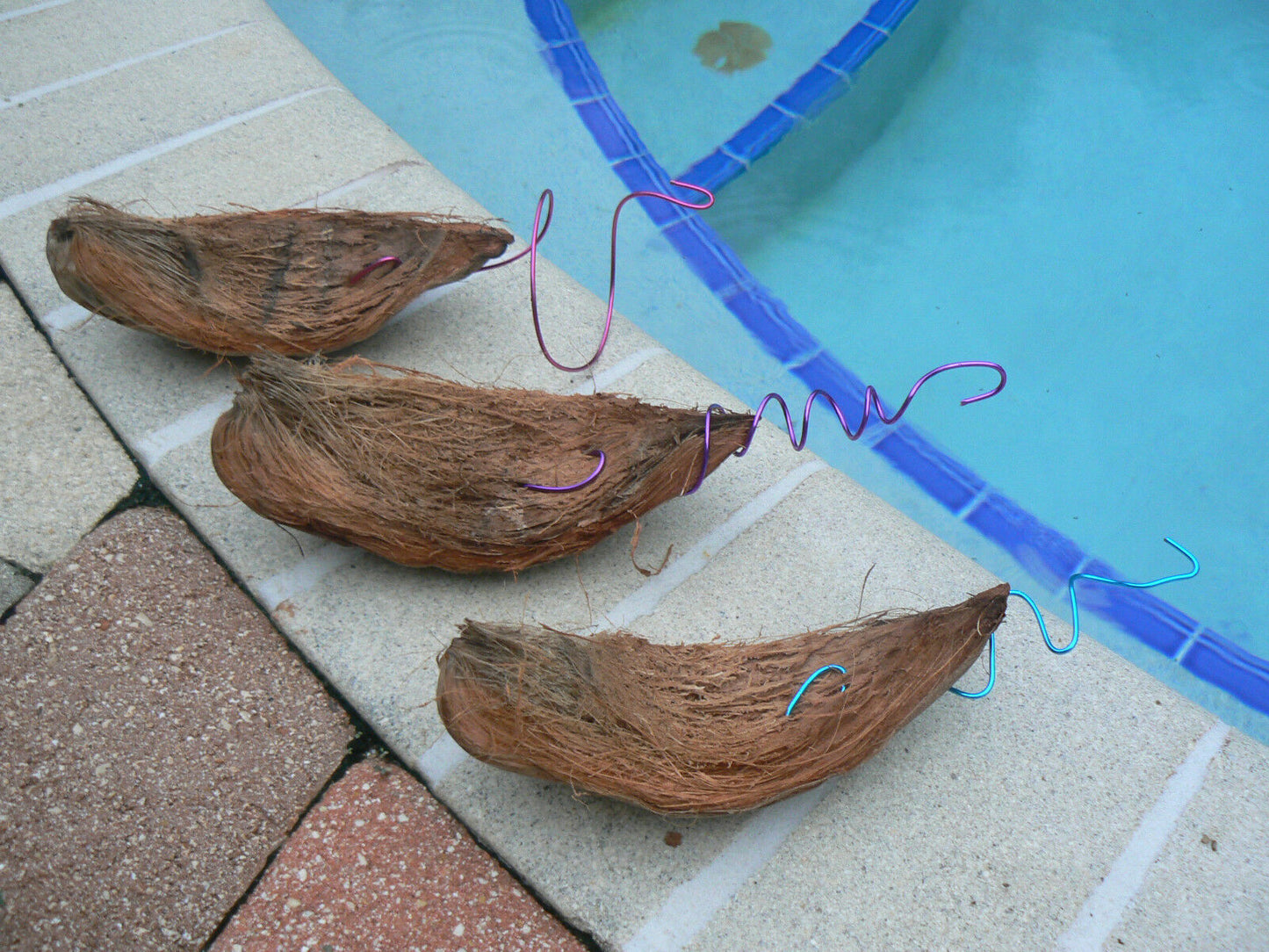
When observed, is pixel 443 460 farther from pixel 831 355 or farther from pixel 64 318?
pixel 831 355

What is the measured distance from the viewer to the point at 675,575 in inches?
55.8

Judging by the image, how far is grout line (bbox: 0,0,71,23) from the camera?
2.25m

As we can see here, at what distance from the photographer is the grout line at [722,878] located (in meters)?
1.09

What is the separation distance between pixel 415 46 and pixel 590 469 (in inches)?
76.2

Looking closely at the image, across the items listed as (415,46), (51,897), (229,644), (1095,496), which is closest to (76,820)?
(51,897)

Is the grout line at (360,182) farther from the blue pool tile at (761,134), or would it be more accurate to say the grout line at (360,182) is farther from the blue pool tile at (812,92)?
the blue pool tile at (812,92)

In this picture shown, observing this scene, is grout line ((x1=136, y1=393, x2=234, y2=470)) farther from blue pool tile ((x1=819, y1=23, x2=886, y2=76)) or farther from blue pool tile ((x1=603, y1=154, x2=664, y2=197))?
blue pool tile ((x1=819, y1=23, x2=886, y2=76))

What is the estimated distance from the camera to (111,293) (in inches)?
57.1

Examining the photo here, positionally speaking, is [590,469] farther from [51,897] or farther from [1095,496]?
[1095,496]

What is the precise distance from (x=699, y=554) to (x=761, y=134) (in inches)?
66.1

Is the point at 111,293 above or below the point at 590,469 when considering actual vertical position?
above

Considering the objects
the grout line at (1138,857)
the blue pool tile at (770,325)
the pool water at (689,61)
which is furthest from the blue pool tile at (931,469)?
the pool water at (689,61)

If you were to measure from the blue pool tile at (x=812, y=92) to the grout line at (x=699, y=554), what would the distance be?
5.12 feet

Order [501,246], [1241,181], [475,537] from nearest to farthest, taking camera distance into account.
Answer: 1. [475,537]
2. [501,246]
3. [1241,181]
